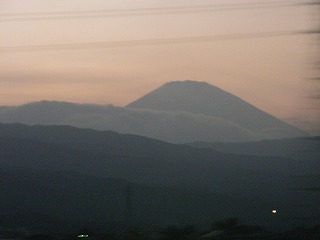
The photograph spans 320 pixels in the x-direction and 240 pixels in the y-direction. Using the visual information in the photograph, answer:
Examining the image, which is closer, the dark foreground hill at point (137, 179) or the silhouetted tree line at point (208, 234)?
the silhouetted tree line at point (208, 234)

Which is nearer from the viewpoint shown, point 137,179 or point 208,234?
point 208,234

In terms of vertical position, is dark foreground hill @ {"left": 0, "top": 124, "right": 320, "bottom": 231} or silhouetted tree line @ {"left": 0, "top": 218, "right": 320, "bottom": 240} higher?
dark foreground hill @ {"left": 0, "top": 124, "right": 320, "bottom": 231}

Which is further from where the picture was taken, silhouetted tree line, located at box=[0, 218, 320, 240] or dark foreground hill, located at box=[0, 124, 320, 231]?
dark foreground hill, located at box=[0, 124, 320, 231]

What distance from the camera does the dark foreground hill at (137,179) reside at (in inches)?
1156

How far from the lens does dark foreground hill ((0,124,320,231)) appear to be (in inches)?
1156

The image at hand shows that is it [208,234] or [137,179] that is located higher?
[137,179]

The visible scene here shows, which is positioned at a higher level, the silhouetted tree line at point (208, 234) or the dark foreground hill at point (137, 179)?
the dark foreground hill at point (137, 179)

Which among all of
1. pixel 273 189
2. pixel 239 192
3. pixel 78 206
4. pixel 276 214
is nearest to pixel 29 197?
pixel 78 206

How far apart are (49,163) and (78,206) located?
10938 millimetres

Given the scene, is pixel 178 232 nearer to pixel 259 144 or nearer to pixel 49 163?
pixel 259 144

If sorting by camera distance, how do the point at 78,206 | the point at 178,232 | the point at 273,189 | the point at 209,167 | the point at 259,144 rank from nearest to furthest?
the point at 178,232 < the point at 273,189 < the point at 259,144 < the point at 78,206 < the point at 209,167

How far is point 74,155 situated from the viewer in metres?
48.1

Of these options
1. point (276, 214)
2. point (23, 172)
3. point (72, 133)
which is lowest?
A: point (276, 214)

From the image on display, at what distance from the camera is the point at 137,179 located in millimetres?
46062
